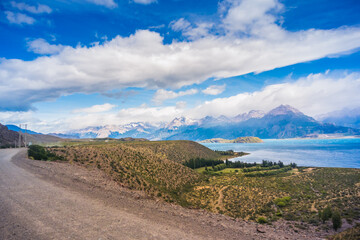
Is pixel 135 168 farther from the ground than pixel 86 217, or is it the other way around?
pixel 86 217

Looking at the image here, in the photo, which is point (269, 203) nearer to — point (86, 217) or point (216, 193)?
point (216, 193)

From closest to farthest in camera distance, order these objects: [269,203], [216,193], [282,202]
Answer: [282,202] → [269,203] → [216,193]

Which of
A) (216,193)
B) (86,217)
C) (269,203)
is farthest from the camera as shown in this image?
(216,193)

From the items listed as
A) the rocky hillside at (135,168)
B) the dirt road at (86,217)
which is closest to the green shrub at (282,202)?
the rocky hillside at (135,168)

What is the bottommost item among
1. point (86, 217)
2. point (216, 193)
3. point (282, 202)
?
point (216, 193)

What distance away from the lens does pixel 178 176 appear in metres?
56.3

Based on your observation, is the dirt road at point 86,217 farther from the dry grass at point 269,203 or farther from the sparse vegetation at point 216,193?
the dry grass at point 269,203

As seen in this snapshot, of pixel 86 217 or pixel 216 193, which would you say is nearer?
pixel 86 217

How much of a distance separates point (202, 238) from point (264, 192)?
50.5 metres

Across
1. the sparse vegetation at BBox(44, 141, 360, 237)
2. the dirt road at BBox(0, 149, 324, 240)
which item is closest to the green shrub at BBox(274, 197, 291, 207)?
the sparse vegetation at BBox(44, 141, 360, 237)

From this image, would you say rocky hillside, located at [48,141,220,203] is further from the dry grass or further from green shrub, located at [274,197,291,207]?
green shrub, located at [274,197,291,207]

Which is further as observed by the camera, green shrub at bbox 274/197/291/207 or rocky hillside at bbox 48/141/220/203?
green shrub at bbox 274/197/291/207

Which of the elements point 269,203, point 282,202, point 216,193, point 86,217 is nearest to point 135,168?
point 216,193

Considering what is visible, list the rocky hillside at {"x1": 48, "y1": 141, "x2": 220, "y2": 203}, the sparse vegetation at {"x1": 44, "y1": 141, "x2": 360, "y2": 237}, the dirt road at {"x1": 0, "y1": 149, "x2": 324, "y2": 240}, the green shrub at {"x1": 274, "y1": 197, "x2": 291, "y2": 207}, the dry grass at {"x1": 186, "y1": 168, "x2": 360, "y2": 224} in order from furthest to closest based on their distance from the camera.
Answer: the green shrub at {"x1": 274, "y1": 197, "x2": 291, "y2": 207}, the dry grass at {"x1": 186, "y1": 168, "x2": 360, "y2": 224}, the sparse vegetation at {"x1": 44, "y1": 141, "x2": 360, "y2": 237}, the rocky hillside at {"x1": 48, "y1": 141, "x2": 220, "y2": 203}, the dirt road at {"x1": 0, "y1": 149, "x2": 324, "y2": 240}
